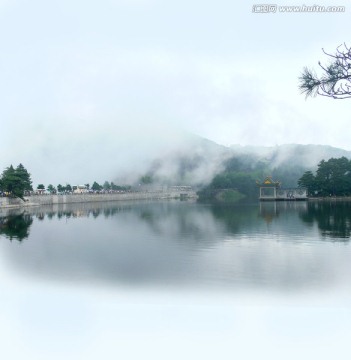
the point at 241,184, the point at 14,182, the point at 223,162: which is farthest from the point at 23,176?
the point at 223,162

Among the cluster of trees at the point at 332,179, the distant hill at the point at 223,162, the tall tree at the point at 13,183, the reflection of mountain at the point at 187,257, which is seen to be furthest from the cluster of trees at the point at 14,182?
the distant hill at the point at 223,162

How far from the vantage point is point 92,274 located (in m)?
11.2

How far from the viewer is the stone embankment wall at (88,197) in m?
46.5

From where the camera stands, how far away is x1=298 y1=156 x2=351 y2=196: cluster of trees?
53.5 metres

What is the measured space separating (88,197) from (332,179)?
105ft

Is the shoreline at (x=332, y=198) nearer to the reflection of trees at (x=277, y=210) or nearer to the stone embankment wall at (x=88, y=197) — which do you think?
the reflection of trees at (x=277, y=210)

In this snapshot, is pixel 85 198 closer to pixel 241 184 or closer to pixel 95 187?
pixel 95 187

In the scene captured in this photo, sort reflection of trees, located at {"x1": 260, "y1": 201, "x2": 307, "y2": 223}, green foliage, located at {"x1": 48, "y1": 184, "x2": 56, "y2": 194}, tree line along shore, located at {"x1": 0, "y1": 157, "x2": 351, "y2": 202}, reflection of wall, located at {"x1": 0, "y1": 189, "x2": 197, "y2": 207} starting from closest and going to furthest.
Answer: reflection of trees, located at {"x1": 260, "y1": 201, "x2": 307, "y2": 223}, tree line along shore, located at {"x1": 0, "y1": 157, "x2": 351, "y2": 202}, reflection of wall, located at {"x1": 0, "y1": 189, "x2": 197, "y2": 207}, green foliage, located at {"x1": 48, "y1": 184, "x2": 56, "y2": 194}

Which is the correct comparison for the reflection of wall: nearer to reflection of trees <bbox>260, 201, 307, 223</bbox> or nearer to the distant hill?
the distant hill

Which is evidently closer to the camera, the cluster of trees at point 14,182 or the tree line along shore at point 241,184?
the cluster of trees at point 14,182

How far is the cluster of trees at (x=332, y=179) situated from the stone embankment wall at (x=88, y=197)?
93.0ft

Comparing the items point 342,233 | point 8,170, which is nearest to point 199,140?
Result: point 8,170

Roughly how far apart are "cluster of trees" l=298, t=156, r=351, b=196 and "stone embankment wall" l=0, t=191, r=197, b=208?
28342 mm

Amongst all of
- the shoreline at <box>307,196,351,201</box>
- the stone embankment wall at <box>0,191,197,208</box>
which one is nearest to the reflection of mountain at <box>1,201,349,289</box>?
the stone embankment wall at <box>0,191,197,208</box>
